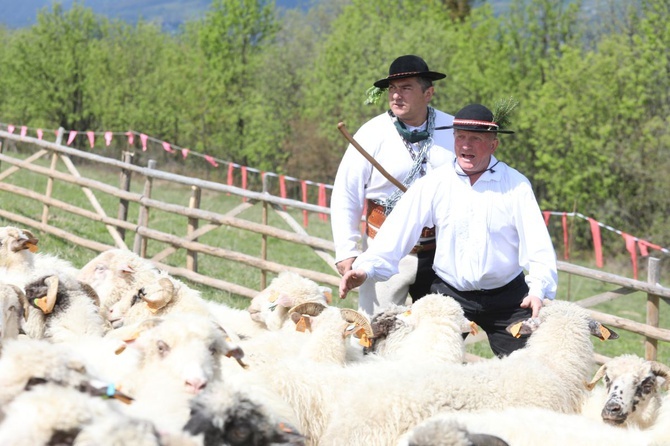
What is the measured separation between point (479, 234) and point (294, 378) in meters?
1.50

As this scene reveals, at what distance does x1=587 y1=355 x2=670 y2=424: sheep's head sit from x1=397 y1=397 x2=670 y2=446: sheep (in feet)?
1.83

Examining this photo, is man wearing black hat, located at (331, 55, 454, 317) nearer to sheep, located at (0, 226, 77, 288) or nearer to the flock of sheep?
the flock of sheep

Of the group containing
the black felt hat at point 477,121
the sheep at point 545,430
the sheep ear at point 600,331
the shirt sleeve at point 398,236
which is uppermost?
the black felt hat at point 477,121

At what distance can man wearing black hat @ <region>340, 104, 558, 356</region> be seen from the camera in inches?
195

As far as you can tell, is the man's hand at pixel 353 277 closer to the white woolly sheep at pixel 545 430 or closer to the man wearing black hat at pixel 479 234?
the man wearing black hat at pixel 479 234

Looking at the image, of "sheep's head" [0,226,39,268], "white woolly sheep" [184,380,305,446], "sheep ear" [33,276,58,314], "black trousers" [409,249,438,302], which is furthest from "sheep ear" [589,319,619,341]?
"sheep's head" [0,226,39,268]

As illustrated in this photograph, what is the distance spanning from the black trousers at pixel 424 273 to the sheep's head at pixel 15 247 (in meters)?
3.14

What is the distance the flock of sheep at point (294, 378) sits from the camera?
Result: 3.01m

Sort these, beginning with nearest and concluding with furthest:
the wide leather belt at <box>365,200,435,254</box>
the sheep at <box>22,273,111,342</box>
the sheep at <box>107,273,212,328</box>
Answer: the sheep at <box>22,273,111,342</box>, the wide leather belt at <box>365,200,435,254</box>, the sheep at <box>107,273,212,328</box>

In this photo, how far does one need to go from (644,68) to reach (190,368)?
28.1 metres

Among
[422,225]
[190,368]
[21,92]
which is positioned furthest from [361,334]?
[21,92]

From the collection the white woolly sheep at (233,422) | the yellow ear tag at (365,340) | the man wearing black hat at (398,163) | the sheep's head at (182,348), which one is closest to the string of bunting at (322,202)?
the man wearing black hat at (398,163)

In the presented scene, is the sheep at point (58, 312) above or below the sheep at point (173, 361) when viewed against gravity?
below

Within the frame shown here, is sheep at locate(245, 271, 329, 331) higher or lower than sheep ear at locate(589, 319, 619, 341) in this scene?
lower
